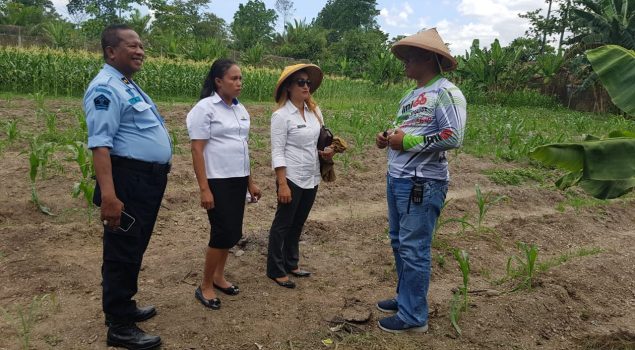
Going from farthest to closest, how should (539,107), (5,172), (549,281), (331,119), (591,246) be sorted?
(539,107), (331,119), (5,172), (591,246), (549,281)

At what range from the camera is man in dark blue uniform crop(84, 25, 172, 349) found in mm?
2586

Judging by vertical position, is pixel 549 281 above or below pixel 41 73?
below

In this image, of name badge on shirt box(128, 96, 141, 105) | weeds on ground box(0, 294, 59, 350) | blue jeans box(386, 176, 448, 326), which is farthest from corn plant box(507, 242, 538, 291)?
weeds on ground box(0, 294, 59, 350)

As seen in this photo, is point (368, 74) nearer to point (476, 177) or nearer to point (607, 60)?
point (476, 177)

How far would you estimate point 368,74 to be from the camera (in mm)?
25688

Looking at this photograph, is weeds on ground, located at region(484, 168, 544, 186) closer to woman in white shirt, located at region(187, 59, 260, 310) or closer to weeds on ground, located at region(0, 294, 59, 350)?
woman in white shirt, located at region(187, 59, 260, 310)

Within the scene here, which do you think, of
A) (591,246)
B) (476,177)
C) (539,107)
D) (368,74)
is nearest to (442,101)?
(591,246)

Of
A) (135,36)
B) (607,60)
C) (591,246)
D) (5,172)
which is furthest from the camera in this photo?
(5,172)

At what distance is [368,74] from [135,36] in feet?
77.6

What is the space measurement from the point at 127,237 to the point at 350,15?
63.1m

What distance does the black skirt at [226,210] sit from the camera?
325 cm

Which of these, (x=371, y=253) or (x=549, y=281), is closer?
(x=549, y=281)

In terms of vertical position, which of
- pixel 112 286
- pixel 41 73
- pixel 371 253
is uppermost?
pixel 41 73

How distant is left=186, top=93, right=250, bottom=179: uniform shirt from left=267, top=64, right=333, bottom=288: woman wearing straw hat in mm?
353
